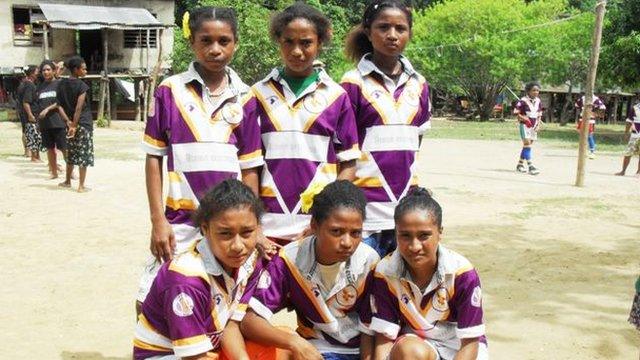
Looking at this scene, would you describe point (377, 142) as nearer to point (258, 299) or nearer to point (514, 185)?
point (258, 299)

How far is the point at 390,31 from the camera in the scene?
330cm

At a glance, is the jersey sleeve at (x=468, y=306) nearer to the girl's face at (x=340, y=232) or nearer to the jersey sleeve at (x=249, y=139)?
the girl's face at (x=340, y=232)

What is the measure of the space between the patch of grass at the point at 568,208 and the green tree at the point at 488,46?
1993 centimetres

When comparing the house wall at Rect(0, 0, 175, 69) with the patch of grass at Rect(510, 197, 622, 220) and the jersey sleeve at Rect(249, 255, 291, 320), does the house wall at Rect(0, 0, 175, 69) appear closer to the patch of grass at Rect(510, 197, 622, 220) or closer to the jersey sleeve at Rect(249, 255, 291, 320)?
the patch of grass at Rect(510, 197, 622, 220)

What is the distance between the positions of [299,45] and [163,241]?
108cm

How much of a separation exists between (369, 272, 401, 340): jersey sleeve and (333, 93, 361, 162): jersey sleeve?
61cm

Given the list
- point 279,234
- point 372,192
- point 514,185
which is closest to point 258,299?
point 279,234

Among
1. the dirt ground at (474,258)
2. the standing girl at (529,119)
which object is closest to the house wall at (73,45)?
the dirt ground at (474,258)

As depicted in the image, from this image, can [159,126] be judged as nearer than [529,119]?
Yes

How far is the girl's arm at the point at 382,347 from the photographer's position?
2881 millimetres

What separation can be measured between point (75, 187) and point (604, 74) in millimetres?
16663

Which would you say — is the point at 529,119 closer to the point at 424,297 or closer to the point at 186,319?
the point at 424,297

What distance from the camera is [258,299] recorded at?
2.91 metres

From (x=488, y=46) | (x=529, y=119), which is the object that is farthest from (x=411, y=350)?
(x=488, y=46)
